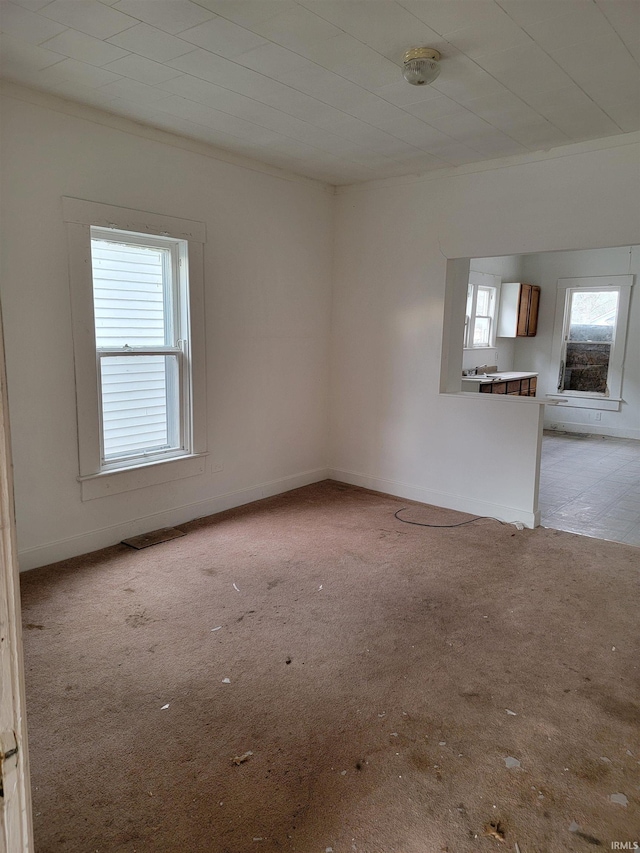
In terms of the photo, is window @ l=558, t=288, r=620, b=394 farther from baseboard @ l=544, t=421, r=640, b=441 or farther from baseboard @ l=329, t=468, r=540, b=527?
baseboard @ l=329, t=468, r=540, b=527

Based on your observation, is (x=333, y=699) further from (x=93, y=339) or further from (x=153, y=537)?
(x=93, y=339)

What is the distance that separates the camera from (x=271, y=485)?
5.09 meters

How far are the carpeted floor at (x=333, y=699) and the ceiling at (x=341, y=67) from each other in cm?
282

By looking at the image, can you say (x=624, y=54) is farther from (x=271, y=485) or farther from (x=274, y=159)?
(x=271, y=485)

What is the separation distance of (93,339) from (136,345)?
1.22ft

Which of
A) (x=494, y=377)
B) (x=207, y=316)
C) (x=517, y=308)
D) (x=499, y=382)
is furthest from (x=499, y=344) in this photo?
(x=207, y=316)

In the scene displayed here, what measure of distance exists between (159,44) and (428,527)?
352 cm

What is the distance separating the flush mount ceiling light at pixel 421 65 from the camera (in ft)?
8.61

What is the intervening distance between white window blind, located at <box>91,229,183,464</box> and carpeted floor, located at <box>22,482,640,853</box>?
834 mm

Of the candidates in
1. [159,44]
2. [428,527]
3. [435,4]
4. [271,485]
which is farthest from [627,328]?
[159,44]

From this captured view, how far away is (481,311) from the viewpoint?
325 inches

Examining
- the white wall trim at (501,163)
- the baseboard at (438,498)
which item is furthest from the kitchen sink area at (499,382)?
the white wall trim at (501,163)

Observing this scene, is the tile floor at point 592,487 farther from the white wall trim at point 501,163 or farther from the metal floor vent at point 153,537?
the metal floor vent at point 153,537

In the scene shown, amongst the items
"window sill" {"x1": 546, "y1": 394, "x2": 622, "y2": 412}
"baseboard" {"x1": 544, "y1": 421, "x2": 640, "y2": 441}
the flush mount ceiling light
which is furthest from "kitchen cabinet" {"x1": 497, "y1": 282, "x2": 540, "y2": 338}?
the flush mount ceiling light
